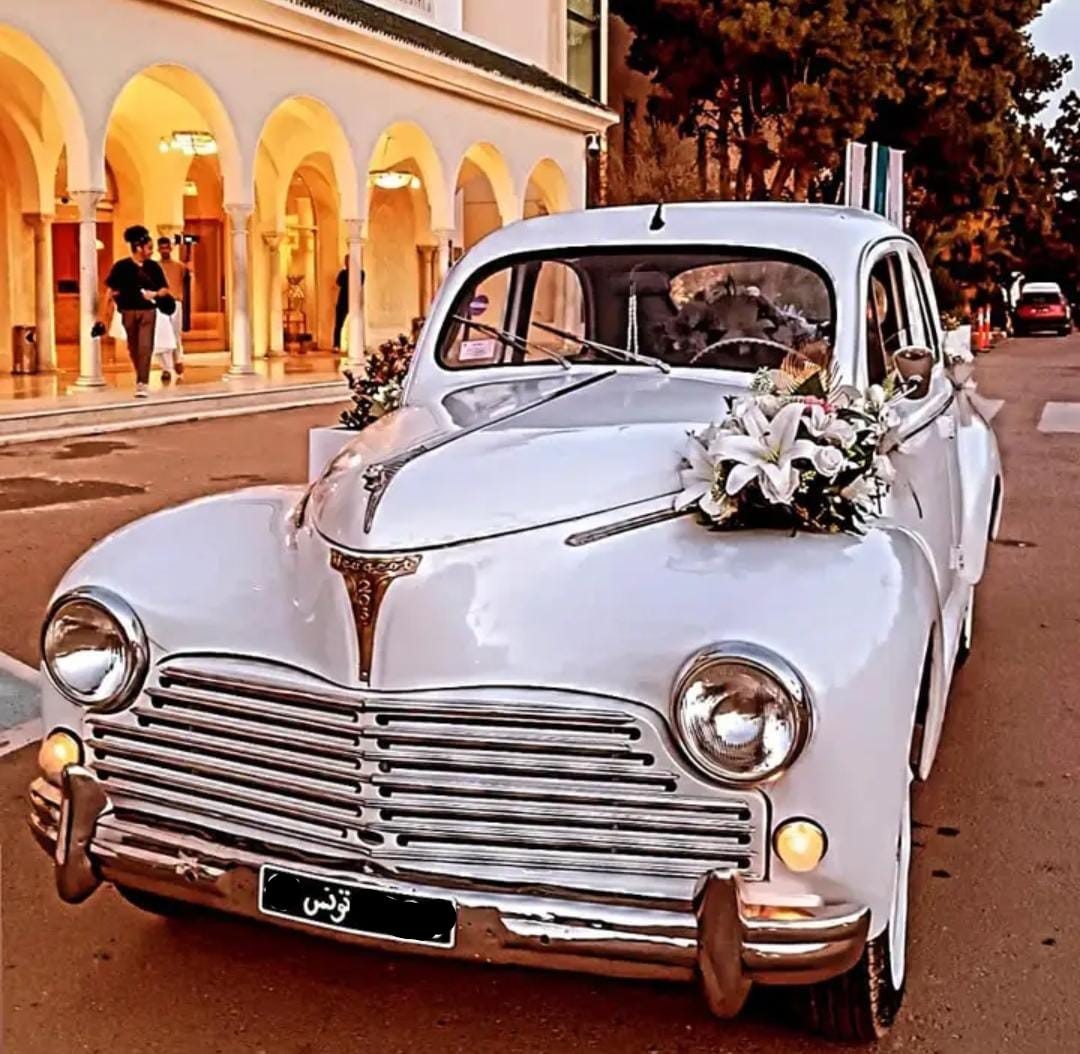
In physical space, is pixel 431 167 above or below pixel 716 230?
above

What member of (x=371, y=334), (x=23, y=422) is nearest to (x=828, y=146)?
(x=371, y=334)

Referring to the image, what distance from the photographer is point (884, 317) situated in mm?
4785

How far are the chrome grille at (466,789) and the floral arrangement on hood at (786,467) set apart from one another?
57 cm

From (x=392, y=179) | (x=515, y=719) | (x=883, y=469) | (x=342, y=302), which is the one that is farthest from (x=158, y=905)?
(x=392, y=179)

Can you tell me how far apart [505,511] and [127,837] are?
101cm

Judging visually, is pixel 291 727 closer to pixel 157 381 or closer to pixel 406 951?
pixel 406 951

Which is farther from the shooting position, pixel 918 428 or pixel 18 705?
pixel 18 705

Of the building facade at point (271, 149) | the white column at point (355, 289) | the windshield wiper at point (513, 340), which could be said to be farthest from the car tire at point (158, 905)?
the white column at point (355, 289)

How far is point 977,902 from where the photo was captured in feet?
13.1

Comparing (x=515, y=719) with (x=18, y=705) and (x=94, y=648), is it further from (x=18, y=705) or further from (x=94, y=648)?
(x=18, y=705)

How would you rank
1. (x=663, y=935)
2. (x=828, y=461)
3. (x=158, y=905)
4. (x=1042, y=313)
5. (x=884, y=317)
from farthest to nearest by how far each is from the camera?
(x=1042, y=313)
(x=884, y=317)
(x=158, y=905)
(x=828, y=461)
(x=663, y=935)

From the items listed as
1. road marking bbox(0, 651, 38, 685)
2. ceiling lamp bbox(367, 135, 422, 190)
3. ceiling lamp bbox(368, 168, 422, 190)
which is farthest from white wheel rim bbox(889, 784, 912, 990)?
ceiling lamp bbox(368, 168, 422, 190)

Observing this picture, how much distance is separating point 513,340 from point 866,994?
247cm

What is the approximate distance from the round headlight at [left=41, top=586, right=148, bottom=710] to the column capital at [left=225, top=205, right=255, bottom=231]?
667 inches
